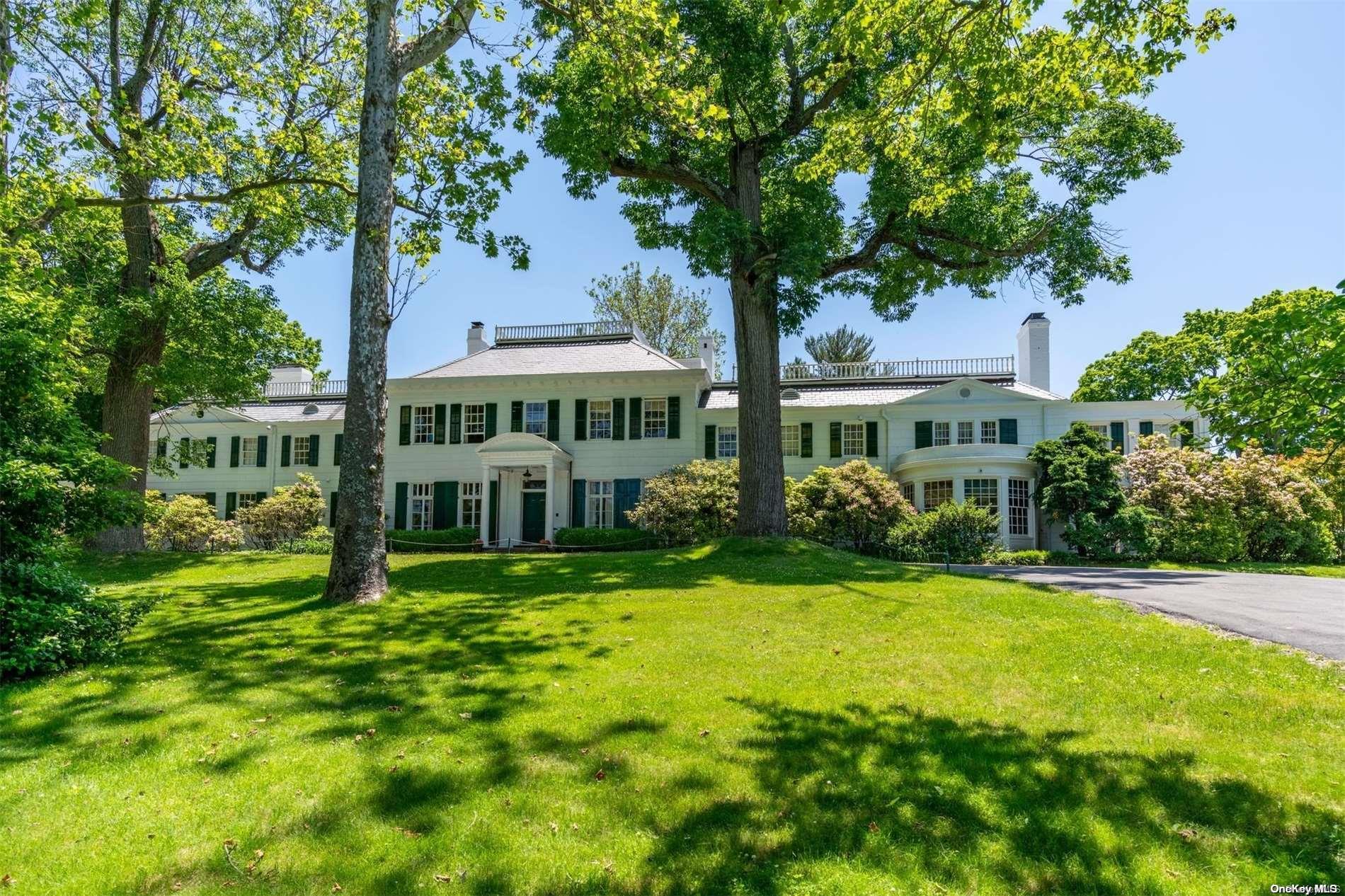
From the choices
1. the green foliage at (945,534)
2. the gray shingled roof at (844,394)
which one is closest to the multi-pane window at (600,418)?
the gray shingled roof at (844,394)

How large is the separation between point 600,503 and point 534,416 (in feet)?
13.3

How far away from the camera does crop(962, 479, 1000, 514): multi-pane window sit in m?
23.1

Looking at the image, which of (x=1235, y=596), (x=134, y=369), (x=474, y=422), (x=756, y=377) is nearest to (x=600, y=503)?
(x=474, y=422)

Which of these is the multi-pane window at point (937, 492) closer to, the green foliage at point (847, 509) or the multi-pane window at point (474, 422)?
the green foliage at point (847, 509)

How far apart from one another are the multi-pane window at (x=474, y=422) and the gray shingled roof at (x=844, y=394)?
817cm

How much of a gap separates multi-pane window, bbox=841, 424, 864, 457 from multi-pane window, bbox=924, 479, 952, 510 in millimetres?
2649

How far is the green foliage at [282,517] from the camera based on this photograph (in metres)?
24.4

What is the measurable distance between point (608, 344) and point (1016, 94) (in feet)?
70.7

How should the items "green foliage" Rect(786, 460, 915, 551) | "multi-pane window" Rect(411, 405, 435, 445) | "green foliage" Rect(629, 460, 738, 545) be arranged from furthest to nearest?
"multi-pane window" Rect(411, 405, 435, 445)
"green foliage" Rect(629, 460, 738, 545)
"green foliage" Rect(786, 460, 915, 551)

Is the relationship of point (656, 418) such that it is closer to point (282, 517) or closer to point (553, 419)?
point (553, 419)

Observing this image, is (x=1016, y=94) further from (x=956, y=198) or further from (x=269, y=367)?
(x=269, y=367)

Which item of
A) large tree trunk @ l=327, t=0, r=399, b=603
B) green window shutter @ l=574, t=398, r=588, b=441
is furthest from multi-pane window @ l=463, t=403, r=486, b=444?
large tree trunk @ l=327, t=0, r=399, b=603

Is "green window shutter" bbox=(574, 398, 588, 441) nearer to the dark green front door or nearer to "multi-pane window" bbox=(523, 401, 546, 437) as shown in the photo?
"multi-pane window" bbox=(523, 401, 546, 437)

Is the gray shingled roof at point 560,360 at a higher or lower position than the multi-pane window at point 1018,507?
higher
